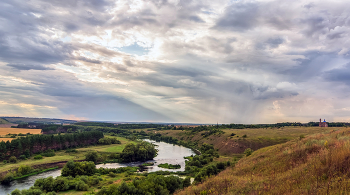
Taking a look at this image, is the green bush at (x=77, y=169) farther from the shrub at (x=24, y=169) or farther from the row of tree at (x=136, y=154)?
the row of tree at (x=136, y=154)

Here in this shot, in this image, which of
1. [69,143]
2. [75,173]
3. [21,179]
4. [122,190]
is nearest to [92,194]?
[122,190]

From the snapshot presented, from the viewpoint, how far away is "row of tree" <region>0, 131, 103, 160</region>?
7431cm

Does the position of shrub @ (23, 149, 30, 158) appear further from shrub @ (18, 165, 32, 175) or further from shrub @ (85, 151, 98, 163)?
shrub @ (85, 151, 98, 163)

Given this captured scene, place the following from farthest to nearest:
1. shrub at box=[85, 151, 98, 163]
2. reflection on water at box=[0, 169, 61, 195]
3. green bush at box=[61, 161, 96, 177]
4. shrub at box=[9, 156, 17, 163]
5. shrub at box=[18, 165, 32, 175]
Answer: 1. shrub at box=[85, 151, 98, 163]
2. shrub at box=[9, 156, 17, 163]
3. shrub at box=[18, 165, 32, 175]
4. green bush at box=[61, 161, 96, 177]
5. reflection on water at box=[0, 169, 61, 195]

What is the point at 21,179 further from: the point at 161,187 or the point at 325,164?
the point at 325,164

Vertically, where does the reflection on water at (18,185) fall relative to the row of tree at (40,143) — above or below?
below

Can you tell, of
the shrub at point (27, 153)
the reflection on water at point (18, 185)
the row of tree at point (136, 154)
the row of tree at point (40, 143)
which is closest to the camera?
the reflection on water at point (18, 185)

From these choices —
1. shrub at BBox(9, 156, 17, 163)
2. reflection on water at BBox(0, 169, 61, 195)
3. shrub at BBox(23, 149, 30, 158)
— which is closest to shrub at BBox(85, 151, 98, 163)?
reflection on water at BBox(0, 169, 61, 195)

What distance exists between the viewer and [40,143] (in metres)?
89.9

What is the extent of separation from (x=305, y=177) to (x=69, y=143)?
4766 inches

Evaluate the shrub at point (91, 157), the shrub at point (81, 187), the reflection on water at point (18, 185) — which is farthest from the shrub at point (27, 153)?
the shrub at point (81, 187)

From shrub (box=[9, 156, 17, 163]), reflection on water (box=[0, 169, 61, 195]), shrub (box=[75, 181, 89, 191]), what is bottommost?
reflection on water (box=[0, 169, 61, 195])

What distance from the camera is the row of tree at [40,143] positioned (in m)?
74.3

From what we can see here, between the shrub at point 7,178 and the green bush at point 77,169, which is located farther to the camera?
the green bush at point 77,169
